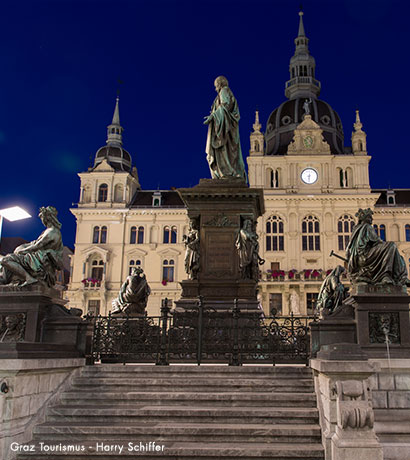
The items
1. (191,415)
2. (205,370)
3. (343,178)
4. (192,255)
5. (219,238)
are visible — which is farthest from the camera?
(343,178)

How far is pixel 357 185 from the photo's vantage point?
5494 cm

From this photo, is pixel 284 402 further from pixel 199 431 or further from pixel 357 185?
pixel 357 185

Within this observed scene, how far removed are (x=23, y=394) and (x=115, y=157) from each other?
57.6m

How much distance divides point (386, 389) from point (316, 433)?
179 centimetres

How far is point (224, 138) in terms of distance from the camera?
46.3 feet

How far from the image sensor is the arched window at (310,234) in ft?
178

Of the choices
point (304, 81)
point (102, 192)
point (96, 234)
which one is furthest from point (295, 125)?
point (96, 234)

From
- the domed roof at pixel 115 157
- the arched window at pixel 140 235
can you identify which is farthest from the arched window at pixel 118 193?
the arched window at pixel 140 235

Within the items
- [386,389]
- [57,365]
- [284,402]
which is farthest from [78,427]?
[386,389]

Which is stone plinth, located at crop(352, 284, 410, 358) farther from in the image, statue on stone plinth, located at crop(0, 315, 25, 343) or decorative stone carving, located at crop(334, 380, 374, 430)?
statue on stone plinth, located at crop(0, 315, 25, 343)

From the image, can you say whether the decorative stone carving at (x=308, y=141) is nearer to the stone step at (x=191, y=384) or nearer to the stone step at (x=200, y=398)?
the stone step at (x=191, y=384)

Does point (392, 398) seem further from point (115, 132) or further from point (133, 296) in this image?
point (115, 132)

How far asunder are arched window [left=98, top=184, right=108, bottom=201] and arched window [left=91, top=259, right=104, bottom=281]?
7.38 m

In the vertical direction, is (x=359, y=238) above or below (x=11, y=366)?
above
